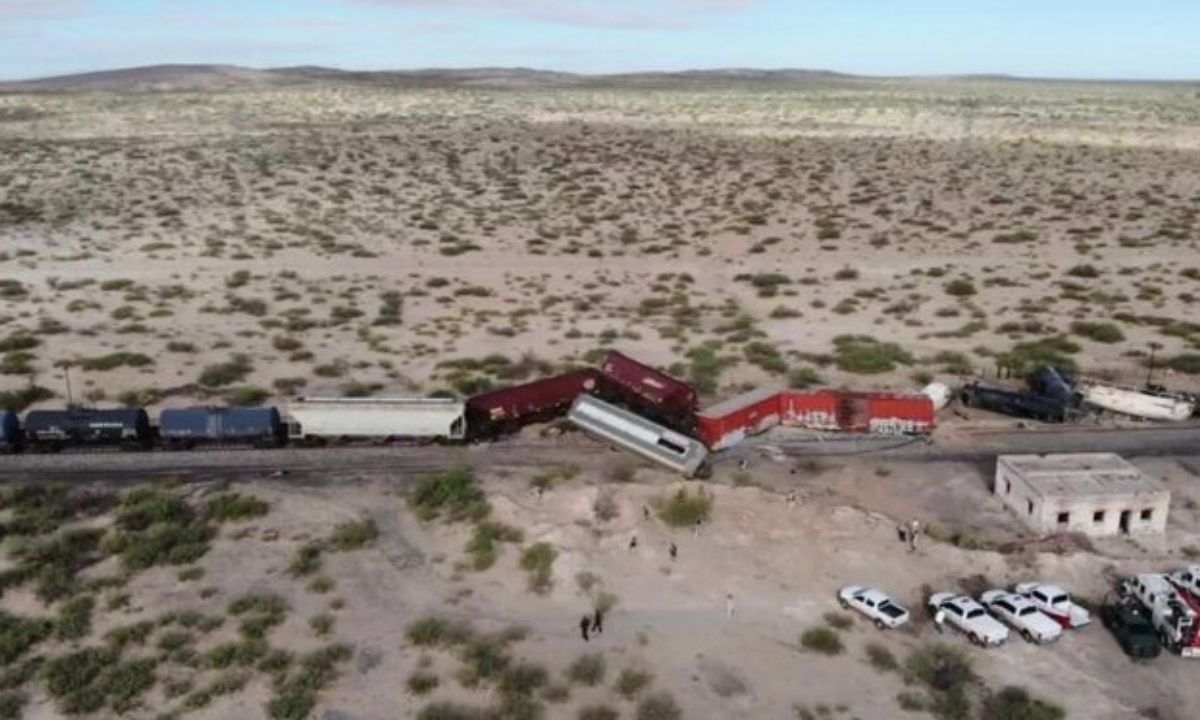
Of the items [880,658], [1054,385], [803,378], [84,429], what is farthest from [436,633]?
[1054,385]

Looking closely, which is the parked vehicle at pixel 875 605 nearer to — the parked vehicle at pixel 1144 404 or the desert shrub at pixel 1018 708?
the desert shrub at pixel 1018 708

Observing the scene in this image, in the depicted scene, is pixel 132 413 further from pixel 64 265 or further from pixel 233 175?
pixel 233 175

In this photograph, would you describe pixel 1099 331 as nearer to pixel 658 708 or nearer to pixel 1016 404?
pixel 1016 404

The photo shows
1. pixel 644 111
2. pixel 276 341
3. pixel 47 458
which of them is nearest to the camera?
pixel 47 458

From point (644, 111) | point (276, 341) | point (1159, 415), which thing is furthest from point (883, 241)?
point (644, 111)

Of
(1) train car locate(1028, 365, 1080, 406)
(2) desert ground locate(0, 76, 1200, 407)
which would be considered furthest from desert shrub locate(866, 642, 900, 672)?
(2) desert ground locate(0, 76, 1200, 407)

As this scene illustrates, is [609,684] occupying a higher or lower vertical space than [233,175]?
lower
